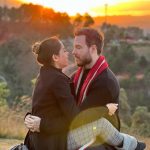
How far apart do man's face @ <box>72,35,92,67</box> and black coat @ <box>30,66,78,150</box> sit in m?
0.27

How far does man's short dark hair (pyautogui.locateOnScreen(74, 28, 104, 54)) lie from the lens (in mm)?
4348

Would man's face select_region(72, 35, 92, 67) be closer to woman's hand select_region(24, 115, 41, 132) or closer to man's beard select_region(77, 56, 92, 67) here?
man's beard select_region(77, 56, 92, 67)

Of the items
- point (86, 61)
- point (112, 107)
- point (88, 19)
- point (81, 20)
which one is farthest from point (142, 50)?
point (112, 107)

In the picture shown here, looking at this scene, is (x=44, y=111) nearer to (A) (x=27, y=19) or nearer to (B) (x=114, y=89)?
(B) (x=114, y=89)

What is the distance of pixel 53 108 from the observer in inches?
162

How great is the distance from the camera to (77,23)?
52.6 m

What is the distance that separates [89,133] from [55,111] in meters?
0.32

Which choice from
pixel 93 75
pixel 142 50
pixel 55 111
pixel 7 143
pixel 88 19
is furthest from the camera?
pixel 142 50

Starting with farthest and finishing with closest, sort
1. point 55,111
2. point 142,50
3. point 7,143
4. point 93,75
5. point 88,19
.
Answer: point 142,50
point 88,19
point 7,143
point 93,75
point 55,111

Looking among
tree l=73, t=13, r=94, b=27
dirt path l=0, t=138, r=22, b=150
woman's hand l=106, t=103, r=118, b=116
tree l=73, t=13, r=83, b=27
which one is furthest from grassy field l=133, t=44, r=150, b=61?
woman's hand l=106, t=103, r=118, b=116

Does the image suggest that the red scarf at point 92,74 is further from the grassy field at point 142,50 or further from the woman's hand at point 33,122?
the grassy field at point 142,50

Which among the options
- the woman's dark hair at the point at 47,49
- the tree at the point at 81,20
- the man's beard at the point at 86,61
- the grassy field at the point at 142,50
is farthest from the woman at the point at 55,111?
the grassy field at the point at 142,50

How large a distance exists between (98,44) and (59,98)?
605 millimetres

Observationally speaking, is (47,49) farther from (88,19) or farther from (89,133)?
(88,19)
